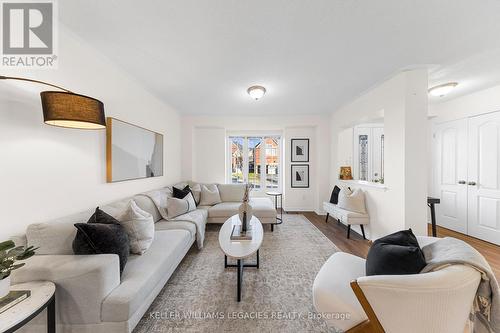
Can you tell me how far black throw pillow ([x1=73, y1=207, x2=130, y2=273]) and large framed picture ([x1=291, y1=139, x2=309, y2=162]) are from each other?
421cm

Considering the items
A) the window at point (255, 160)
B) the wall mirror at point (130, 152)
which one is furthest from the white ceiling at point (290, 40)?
the window at point (255, 160)

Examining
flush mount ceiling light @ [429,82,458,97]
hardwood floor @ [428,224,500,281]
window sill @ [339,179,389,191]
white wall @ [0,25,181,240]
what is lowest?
hardwood floor @ [428,224,500,281]

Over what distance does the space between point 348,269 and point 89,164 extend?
273 centimetres

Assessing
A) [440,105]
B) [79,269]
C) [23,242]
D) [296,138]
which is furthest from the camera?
[296,138]

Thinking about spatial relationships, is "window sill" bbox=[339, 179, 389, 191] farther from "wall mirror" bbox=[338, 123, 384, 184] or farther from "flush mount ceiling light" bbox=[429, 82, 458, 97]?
"flush mount ceiling light" bbox=[429, 82, 458, 97]

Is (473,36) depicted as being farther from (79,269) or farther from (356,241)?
(79,269)

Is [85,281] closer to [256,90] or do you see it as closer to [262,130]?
[256,90]

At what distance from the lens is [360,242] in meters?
3.05

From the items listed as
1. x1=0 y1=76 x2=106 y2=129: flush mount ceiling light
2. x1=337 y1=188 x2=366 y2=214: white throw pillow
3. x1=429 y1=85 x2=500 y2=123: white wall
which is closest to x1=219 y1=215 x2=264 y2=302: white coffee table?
x1=0 y1=76 x2=106 y2=129: flush mount ceiling light

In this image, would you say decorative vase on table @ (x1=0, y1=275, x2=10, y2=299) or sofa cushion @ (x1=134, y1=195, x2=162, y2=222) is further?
sofa cushion @ (x1=134, y1=195, x2=162, y2=222)

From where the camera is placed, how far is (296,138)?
495 centimetres

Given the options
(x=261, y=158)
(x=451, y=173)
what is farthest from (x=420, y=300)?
(x=261, y=158)

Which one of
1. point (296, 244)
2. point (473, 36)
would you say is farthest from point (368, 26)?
point (296, 244)

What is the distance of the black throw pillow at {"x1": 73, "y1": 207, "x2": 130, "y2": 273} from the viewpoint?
4.45ft
